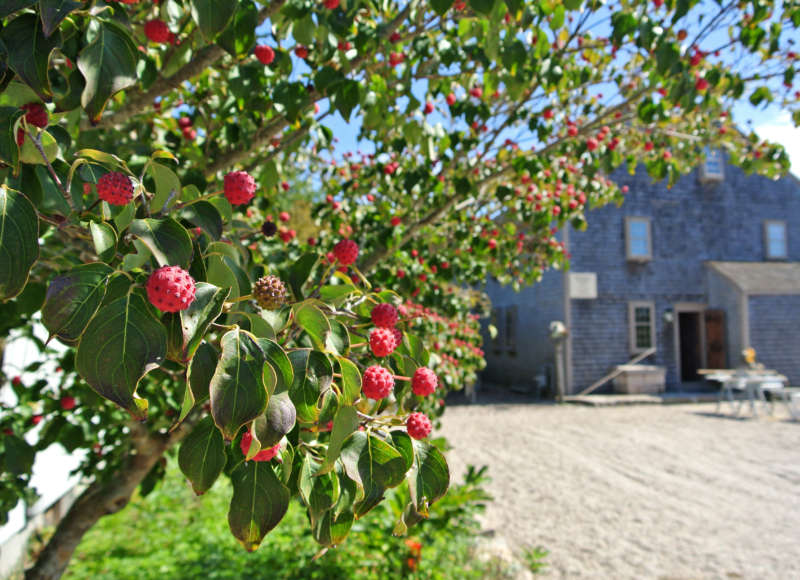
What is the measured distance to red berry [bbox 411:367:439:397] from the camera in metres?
1.04

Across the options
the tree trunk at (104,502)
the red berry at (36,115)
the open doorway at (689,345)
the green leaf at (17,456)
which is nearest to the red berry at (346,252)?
the red berry at (36,115)

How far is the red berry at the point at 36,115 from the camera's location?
929mm

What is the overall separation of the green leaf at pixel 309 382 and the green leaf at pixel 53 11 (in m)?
0.61

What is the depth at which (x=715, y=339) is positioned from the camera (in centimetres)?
1595

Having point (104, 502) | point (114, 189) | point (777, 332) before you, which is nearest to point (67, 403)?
point (104, 502)

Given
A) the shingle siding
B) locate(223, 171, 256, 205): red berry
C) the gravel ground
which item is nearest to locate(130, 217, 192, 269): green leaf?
locate(223, 171, 256, 205): red berry

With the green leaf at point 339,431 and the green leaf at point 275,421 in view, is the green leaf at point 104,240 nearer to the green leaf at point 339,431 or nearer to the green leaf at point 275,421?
the green leaf at point 275,421

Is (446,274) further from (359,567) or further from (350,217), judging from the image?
(359,567)

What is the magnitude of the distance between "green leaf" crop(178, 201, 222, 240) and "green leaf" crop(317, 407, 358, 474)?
0.36 metres

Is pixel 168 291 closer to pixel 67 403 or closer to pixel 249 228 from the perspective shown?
pixel 249 228

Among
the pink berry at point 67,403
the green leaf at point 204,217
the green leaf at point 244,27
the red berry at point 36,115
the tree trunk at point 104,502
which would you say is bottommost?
the tree trunk at point 104,502

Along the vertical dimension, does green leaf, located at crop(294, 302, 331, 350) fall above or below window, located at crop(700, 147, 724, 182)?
below

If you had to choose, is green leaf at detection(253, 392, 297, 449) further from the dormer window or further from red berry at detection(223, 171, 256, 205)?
the dormer window

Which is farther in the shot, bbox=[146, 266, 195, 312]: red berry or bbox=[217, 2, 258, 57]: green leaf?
bbox=[217, 2, 258, 57]: green leaf
